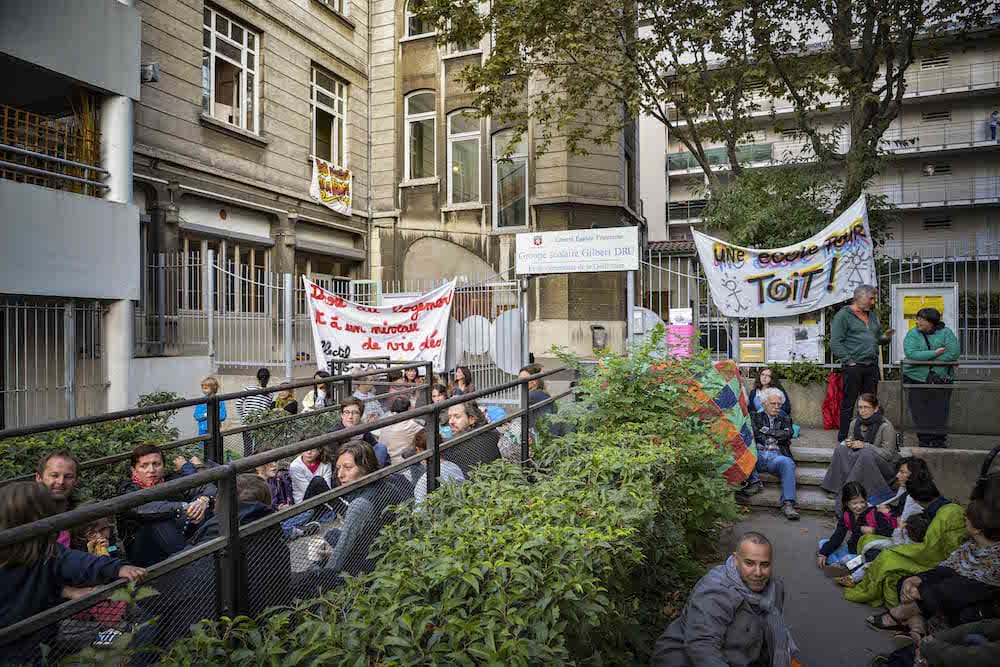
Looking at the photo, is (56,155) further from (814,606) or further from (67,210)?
(814,606)

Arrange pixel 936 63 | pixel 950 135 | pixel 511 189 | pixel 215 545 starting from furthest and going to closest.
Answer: pixel 950 135
pixel 936 63
pixel 511 189
pixel 215 545

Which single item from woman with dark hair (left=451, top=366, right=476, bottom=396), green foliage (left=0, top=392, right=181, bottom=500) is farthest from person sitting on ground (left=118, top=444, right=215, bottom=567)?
woman with dark hair (left=451, top=366, right=476, bottom=396)

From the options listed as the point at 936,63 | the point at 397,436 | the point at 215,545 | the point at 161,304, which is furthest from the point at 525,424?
the point at 936,63

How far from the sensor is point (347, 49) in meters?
19.1

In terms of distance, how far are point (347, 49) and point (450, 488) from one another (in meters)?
18.4

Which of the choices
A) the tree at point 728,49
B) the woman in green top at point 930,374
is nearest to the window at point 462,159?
the tree at point 728,49

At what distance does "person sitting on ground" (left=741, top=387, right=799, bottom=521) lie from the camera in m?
7.63

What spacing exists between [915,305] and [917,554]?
5.92m

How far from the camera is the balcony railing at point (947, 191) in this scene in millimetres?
34219

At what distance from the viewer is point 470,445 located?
4758 millimetres

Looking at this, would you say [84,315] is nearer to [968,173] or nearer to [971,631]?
[971,631]

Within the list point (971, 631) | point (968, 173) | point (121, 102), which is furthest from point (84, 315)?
point (968, 173)

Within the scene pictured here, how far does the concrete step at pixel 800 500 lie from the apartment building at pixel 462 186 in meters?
9.23

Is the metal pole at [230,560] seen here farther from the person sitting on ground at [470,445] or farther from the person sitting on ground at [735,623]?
the person sitting on ground at [735,623]
